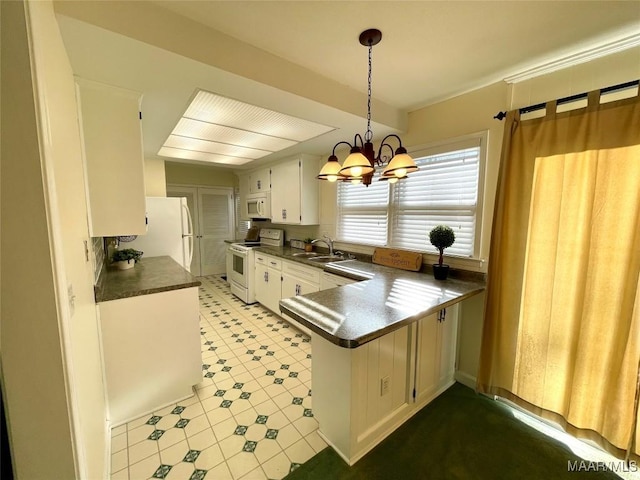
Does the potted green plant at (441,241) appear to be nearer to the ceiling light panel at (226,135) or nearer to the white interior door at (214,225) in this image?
the ceiling light panel at (226,135)

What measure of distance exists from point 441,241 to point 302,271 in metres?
1.60

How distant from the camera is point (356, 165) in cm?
142

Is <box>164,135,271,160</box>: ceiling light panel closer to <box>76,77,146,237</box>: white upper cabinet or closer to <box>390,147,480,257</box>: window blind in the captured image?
<box>76,77,146,237</box>: white upper cabinet

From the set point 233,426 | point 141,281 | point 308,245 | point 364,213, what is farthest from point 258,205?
point 233,426

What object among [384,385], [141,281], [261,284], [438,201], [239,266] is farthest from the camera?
[239,266]

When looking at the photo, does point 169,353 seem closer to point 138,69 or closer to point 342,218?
point 138,69

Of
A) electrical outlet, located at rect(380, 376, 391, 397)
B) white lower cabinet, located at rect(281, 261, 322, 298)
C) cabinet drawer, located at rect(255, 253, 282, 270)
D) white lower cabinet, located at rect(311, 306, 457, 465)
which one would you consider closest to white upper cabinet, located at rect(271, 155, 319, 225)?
cabinet drawer, located at rect(255, 253, 282, 270)

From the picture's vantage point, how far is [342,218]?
3.42 m

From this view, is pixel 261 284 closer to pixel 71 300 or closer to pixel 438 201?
pixel 438 201

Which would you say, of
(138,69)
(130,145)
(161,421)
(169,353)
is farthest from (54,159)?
(161,421)

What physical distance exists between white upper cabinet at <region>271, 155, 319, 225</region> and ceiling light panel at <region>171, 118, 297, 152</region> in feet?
1.48

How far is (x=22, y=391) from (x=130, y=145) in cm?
160

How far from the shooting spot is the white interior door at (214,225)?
5.52 m

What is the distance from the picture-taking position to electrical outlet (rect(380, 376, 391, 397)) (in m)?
1.64
